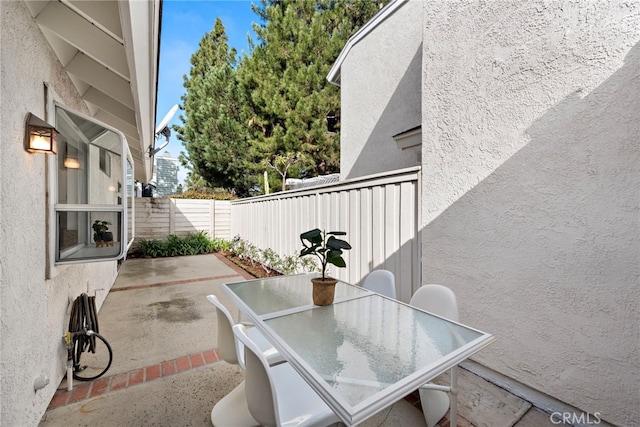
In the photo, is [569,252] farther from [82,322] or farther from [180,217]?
[180,217]

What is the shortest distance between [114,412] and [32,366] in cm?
76

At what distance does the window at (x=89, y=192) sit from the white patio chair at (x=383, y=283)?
2.83 meters

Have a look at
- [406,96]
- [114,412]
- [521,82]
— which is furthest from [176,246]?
[521,82]

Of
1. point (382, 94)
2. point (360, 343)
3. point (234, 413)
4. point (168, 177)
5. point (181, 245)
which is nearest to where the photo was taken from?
point (360, 343)

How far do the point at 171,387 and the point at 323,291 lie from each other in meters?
1.89

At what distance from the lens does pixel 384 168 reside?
585cm

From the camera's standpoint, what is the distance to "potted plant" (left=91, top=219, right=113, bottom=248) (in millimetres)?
3227

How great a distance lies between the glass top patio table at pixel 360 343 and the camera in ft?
4.24

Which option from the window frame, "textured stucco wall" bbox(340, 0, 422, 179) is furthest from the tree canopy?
the window frame

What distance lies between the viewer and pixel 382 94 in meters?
6.02

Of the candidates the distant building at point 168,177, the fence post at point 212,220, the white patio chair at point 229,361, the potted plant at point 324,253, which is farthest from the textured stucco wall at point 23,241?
the distant building at point 168,177

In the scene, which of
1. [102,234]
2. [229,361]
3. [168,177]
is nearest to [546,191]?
[229,361]

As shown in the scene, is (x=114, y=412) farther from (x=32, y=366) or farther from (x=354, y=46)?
(x=354, y=46)

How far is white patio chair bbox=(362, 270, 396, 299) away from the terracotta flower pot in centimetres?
81
